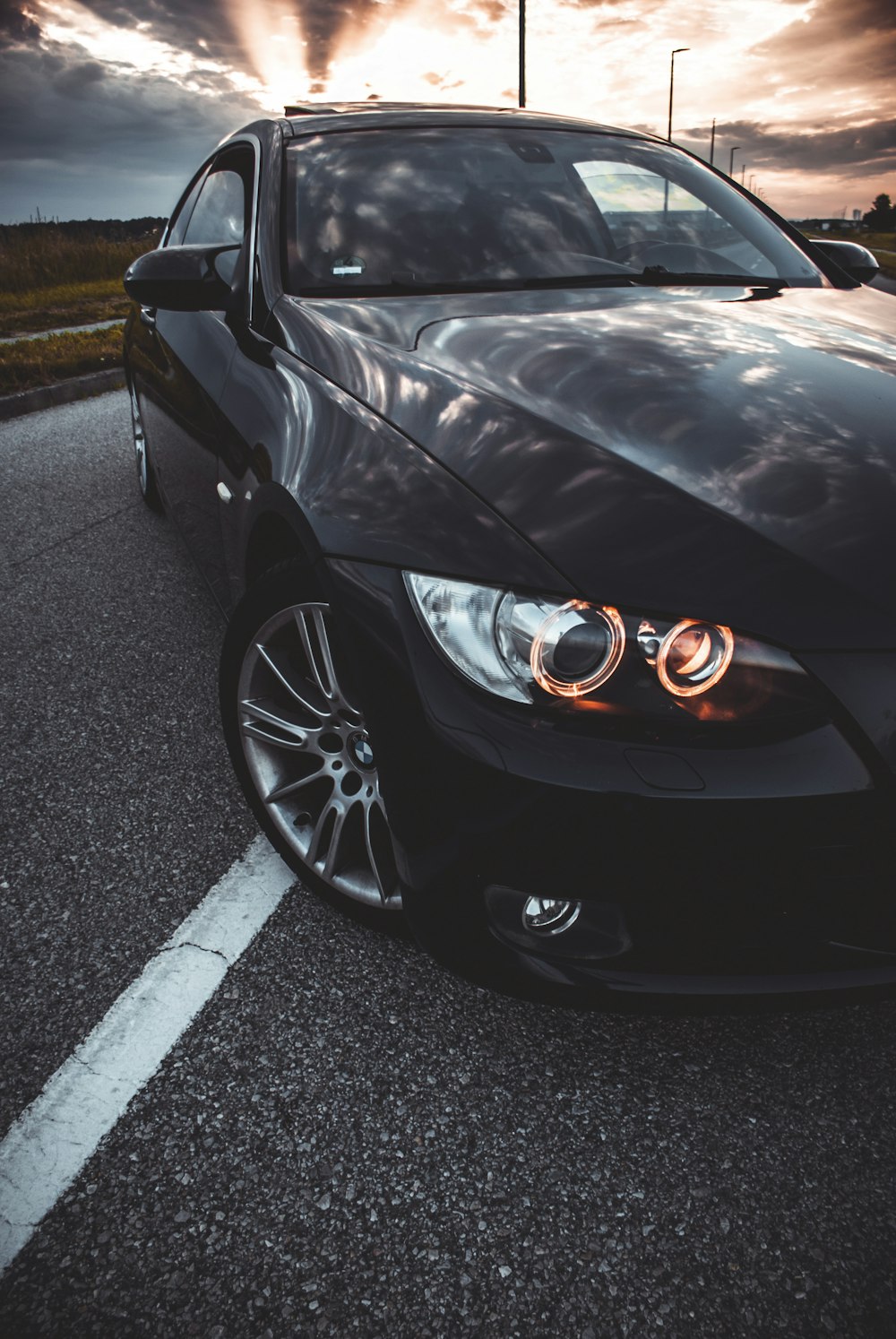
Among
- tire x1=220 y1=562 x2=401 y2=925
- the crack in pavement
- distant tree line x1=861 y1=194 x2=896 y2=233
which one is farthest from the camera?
distant tree line x1=861 y1=194 x2=896 y2=233

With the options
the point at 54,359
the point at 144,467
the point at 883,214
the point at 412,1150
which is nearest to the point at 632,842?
the point at 412,1150

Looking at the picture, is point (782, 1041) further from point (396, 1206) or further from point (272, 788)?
point (272, 788)

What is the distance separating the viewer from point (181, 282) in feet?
8.56

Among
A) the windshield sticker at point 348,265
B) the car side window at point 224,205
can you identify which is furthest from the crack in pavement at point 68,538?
the windshield sticker at point 348,265

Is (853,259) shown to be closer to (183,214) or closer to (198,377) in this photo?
(198,377)

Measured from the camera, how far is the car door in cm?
264

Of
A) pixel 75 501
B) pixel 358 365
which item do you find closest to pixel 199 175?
pixel 75 501

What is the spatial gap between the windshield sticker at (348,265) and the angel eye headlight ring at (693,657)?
1.60 m

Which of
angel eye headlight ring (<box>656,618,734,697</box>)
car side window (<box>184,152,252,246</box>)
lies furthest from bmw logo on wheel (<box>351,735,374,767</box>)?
car side window (<box>184,152,252,246</box>)

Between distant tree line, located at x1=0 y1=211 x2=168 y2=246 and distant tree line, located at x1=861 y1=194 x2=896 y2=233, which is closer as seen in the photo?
distant tree line, located at x1=0 y1=211 x2=168 y2=246

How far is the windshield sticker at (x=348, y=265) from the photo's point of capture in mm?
2496

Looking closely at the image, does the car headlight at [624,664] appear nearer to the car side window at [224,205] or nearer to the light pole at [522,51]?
the car side window at [224,205]

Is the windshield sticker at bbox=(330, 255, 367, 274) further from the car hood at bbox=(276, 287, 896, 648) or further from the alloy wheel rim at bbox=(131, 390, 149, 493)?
the alloy wheel rim at bbox=(131, 390, 149, 493)

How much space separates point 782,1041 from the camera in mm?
1728
